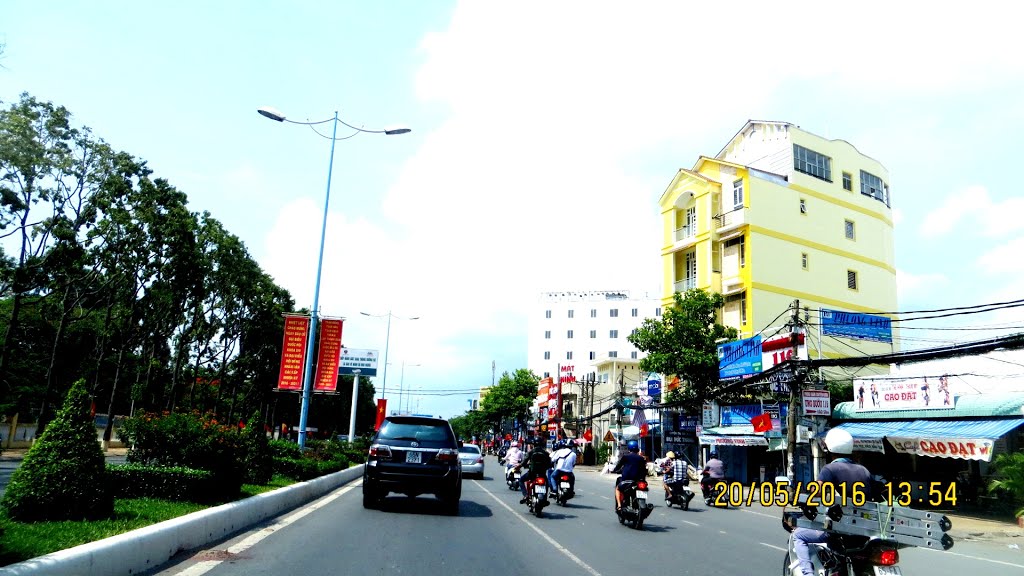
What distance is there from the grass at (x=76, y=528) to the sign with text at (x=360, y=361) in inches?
1233

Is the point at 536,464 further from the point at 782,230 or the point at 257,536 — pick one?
the point at 782,230

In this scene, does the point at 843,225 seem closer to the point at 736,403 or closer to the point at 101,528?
the point at 736,403

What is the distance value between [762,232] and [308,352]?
2465cm

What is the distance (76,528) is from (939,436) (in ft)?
66.0

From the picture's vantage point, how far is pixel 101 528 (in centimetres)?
661

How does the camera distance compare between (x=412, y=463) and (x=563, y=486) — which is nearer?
(x=412, y=463)

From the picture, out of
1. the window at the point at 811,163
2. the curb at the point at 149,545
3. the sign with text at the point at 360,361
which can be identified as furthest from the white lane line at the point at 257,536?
the window at the point at 811,163

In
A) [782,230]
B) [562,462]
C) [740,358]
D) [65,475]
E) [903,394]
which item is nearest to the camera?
[65,475]

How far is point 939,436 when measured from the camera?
1894cm

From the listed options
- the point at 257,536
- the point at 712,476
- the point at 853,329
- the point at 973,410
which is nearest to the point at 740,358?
the point at 853,329

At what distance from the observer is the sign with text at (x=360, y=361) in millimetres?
40469

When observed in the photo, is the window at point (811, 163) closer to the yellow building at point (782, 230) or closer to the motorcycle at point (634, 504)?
the yellow building at point (782, 230)

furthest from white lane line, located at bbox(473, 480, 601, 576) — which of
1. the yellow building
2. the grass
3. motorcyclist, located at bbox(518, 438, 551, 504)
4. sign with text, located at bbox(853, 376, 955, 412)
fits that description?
the yellow building

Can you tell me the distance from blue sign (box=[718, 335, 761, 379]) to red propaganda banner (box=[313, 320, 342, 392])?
16726mm
